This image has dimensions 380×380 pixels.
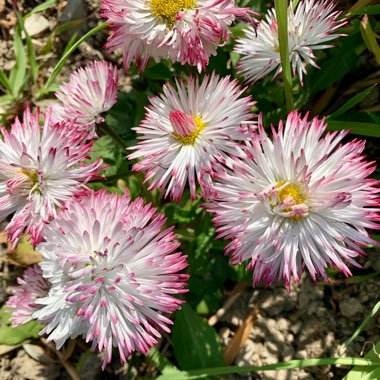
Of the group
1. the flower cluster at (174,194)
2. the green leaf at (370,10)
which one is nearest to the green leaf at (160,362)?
the flower cluster at (174,194)

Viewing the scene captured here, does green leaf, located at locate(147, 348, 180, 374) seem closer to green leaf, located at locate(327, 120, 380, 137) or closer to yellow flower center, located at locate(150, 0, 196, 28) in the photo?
green leaf, located at locate(327, 120, 380, 137)

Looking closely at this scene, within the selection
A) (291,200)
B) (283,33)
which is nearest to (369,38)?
(283,33)

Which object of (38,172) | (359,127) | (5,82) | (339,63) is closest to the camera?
(38,172)

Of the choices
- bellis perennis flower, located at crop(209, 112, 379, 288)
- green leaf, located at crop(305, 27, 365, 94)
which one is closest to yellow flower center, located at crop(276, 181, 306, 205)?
bellis perennis flower, located at crop(209, 112, 379, 288)

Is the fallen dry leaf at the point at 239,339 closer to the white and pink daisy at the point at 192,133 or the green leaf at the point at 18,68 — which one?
the white and pink daisy at the point at 192,133

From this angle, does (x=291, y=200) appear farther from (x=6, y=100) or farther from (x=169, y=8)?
(x=6, y=100)
